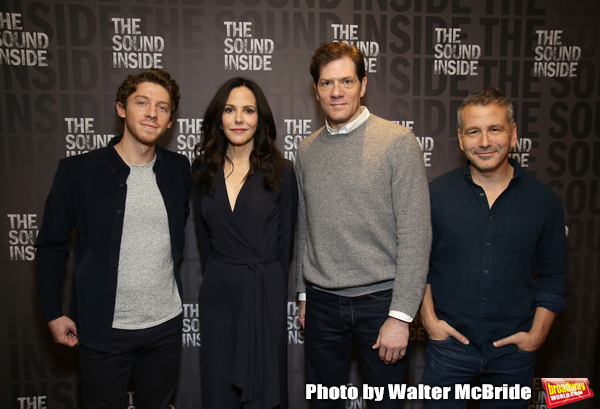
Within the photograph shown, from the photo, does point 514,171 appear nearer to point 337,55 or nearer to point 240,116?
point 337,55

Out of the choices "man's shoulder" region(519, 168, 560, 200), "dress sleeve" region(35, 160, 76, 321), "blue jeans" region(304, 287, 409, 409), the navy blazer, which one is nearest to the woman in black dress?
"blue jeans" region(304, 287, 409, 409)

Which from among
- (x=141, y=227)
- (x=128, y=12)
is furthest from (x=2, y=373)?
(x=128, y=12)

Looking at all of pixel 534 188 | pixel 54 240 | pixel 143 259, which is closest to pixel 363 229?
pixel 534 188

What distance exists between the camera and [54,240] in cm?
182

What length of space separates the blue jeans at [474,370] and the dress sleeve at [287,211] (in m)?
0.82

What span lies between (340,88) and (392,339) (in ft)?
3.67

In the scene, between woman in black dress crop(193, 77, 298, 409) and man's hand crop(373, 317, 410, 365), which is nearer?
man's hand crop(373, 317, 410, 365)

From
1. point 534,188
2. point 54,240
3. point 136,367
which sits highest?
point 534,188

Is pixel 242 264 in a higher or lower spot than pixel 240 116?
lower

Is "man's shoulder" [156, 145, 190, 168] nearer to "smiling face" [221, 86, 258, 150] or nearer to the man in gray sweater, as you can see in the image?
"smiling face" [221, 86, 258, 150]

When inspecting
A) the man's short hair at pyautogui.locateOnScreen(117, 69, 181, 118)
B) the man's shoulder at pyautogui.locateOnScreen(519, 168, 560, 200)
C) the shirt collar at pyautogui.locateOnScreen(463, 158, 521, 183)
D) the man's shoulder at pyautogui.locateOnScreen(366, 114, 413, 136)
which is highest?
the man's short hair at pyautogui.locateOnScreen(117, 69, 181, 118)

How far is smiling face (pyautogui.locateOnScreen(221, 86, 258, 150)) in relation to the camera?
188cm

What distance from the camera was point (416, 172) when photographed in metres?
1.73

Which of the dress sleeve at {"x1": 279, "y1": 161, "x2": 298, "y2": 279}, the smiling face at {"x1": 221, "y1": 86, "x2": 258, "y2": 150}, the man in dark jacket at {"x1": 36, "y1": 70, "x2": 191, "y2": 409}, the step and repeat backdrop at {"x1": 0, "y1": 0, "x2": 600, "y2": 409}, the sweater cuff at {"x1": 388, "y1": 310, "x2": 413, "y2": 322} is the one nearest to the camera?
the sweater cuff at {"x1": 388, "y1": 310, "x2": 413, "y2": 322}
